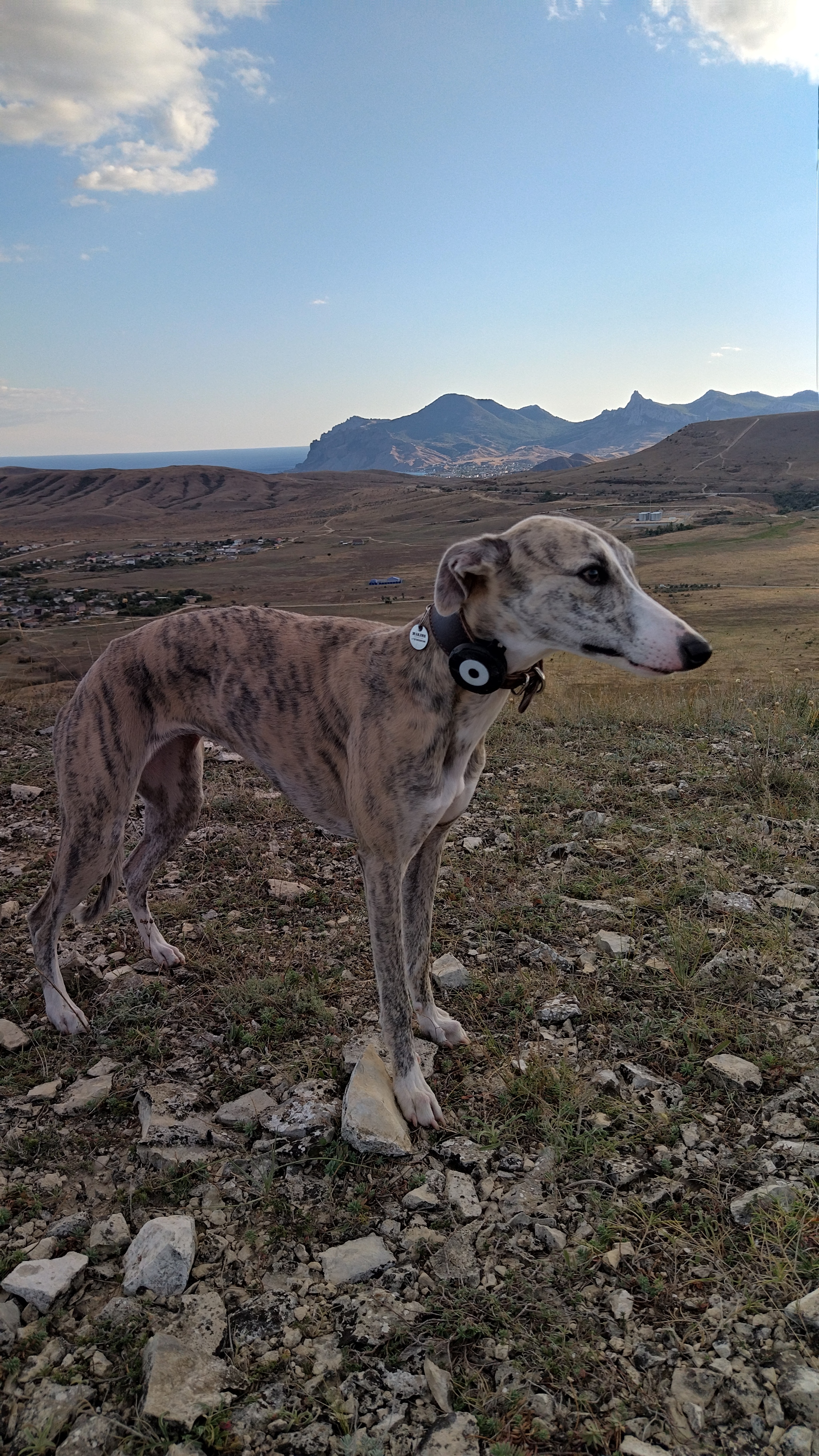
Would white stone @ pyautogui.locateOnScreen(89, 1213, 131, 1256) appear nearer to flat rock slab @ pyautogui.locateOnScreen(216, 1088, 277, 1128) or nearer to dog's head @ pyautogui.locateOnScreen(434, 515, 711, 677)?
flat rock slab @ pyautogui.locateOnScreen(216, 1088, 277, 1128)

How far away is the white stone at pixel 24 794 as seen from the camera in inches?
249

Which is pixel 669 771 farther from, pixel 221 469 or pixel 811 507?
pixel 221 469

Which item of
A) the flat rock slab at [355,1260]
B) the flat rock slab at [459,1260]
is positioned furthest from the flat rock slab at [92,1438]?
the flat rock slab at [459,1260]

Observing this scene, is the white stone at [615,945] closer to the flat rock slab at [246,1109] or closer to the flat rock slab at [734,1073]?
the flat rock slab at [734,1073]

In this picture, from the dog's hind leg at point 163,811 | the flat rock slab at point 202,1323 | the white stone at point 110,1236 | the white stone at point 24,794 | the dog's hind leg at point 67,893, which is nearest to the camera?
the flat rock slab at point 202,1323

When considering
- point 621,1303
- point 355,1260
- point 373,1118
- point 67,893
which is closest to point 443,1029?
point 373,1118

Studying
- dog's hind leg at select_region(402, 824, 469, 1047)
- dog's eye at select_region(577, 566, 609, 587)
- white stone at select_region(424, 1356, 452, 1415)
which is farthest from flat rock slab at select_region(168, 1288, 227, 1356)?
dog's eye at select_region(577, 566, 609, 587)

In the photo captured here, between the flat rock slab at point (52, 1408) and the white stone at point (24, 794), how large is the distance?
4.81 m

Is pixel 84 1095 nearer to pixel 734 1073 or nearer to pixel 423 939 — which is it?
pixel 423 939

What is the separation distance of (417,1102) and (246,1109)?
0.69 m

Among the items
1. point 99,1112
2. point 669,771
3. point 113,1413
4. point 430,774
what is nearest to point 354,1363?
point 113,1413

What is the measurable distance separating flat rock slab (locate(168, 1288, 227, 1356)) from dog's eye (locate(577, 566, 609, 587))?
2.66m

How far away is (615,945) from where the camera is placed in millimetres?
4066

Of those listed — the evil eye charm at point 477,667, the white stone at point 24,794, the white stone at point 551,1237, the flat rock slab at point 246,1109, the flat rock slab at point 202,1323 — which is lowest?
the white stone at point 551,1237
